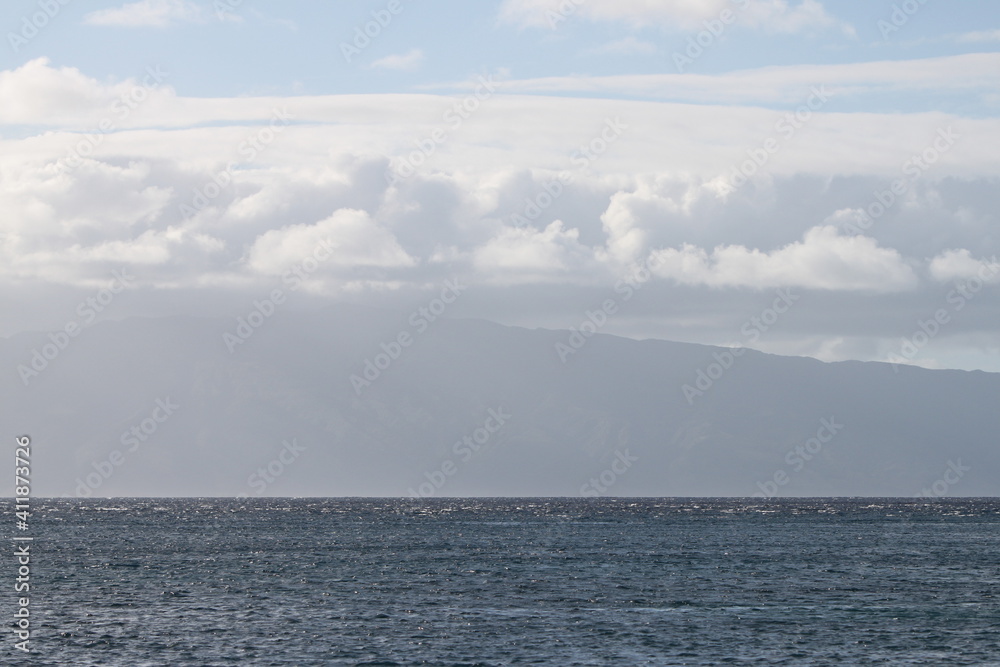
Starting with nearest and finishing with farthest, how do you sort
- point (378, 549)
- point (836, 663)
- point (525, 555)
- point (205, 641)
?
1. point (836, 663)
2. point (205, 641)
3. point (525, 555)
4. point (378, 549)

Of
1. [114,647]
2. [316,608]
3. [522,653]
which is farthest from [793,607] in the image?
[114,647]

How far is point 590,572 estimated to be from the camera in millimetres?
97250

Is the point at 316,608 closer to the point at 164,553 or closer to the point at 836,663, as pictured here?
the point at 836,663

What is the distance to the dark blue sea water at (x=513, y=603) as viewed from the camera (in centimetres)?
5816

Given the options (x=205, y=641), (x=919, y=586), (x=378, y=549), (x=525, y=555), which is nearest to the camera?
(x=205, y=641)

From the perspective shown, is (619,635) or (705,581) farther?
(705,581)

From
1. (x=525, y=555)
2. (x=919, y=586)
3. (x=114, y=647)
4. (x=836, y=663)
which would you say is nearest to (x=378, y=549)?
(x=525, y=555)

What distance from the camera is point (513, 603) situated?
250 feet

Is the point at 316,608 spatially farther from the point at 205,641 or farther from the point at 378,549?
the point at 378,549

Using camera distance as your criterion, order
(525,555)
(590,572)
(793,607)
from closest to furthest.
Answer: (793,607)
(590,572)
(525,555)

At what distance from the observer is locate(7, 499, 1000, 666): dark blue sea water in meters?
58.2

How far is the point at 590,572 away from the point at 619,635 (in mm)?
34175

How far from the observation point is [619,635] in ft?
208

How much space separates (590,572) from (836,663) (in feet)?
140
